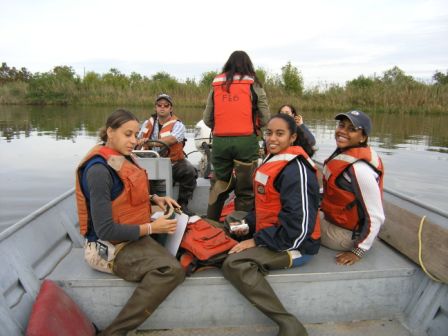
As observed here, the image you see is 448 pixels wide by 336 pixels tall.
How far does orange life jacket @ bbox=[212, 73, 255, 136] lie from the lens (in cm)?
297

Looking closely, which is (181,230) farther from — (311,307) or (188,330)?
(311,307)

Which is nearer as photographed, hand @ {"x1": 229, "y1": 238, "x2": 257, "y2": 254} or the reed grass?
hand @ {"x1": 229, "y1": 238, "x2": 257, "y2": 254}

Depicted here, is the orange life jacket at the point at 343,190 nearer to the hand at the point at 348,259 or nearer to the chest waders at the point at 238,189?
the hand at the point at 348,259

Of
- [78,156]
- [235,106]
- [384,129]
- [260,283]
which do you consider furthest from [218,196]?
[384,129]

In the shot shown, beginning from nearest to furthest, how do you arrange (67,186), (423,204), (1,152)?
(423,204), (67,186), (1,152)

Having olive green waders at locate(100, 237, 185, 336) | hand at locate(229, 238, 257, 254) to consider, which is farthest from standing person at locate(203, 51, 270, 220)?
olive green waders at locate(100, 237, 185, 336)

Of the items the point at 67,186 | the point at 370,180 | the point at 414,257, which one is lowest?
the point at 67,186

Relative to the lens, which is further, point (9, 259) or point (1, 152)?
point (1, 152)

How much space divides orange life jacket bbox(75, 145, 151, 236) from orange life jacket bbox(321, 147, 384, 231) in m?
1.16

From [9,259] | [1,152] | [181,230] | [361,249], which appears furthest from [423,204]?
[1,152]

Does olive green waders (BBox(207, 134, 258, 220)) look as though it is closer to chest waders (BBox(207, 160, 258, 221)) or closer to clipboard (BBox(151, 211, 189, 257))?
chest waders (BBox(207, 160, 258, 221))

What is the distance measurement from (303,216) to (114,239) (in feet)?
3.23

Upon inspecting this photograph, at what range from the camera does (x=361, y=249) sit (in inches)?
82.9

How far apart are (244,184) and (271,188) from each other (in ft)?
3.65
